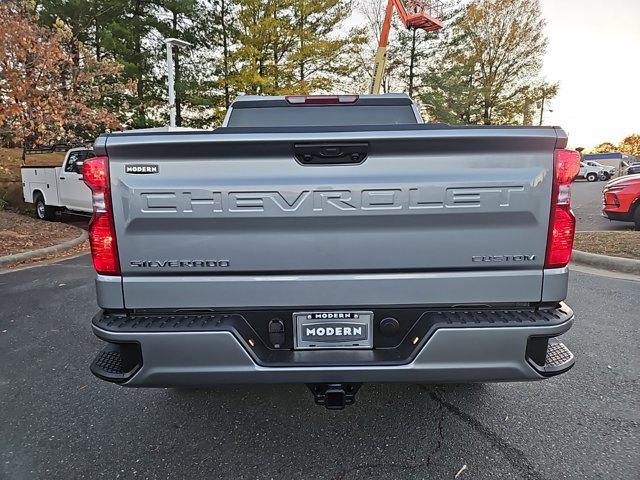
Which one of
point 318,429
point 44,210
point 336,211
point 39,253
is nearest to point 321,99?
point 336,211

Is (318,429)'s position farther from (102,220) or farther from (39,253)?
(39,253)

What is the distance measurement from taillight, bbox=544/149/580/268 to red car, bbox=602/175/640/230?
8.67 metres

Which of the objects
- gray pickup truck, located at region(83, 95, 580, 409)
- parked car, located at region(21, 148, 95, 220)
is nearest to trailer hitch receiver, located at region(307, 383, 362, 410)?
gray pickup truck, located at region(83, 95, 580, 409)

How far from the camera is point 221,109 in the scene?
74.0ft

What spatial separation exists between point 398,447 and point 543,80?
33.0m

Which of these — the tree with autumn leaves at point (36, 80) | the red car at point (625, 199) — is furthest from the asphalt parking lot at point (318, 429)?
the red car at point (625, 199)

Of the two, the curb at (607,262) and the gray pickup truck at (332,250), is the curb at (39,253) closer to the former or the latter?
the gray pickup truck at (332,250)

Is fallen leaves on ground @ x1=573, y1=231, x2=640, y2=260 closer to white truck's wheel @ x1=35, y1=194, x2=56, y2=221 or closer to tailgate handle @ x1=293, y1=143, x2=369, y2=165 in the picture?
tailgate handle @ x1=293, y1=143, x2=369, y2=165

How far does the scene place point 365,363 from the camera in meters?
1.92

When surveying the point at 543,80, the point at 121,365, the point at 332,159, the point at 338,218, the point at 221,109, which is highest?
the point at 543,80

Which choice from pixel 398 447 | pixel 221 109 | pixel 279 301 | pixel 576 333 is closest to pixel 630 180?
pixel 576 333

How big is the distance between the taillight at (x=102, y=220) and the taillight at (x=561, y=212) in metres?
2.07

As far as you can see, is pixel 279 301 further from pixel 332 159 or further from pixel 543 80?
pixel 543 80

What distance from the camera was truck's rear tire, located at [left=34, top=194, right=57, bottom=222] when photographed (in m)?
12.2
